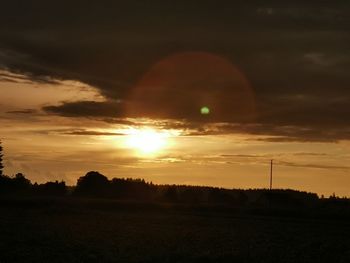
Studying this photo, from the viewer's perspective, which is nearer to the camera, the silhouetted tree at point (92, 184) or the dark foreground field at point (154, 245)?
the dark foreground field at point (154, 245)

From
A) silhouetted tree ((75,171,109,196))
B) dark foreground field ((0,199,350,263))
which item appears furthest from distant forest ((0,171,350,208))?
dark foreground field ((0,199,350,263))

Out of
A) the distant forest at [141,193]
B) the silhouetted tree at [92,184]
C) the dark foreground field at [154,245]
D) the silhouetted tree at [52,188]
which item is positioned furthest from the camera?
the silhouetted tree at [52,188]

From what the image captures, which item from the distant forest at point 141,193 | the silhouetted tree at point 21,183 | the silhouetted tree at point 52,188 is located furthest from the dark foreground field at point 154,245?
the silhouetted tree at point 52,188

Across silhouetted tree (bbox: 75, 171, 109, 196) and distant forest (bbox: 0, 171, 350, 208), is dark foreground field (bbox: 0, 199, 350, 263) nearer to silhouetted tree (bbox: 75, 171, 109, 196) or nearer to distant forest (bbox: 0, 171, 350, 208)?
distant forest (bbox: 0, 171, 350, 208)

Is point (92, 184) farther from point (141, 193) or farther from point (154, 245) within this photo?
point (154, 245)

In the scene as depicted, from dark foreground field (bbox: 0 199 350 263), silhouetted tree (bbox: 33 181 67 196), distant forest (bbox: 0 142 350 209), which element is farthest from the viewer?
silhouetted tree (bbox: 33 181 67 196)

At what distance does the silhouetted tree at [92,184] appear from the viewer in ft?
461

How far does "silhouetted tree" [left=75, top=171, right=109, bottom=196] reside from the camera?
140625 millimetres

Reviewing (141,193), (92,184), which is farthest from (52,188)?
(141,193)

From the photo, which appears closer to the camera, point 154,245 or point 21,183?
point 154,245

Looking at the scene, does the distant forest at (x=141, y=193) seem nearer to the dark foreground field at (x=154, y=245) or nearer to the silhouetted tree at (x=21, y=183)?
the silhouetted tree at (x=21, y=183)

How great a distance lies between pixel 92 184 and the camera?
144 meters

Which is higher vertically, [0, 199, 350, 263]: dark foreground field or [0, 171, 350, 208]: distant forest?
[0, 171, 350, 208]: distant forest

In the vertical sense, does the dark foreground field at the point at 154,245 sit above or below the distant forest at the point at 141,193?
below
